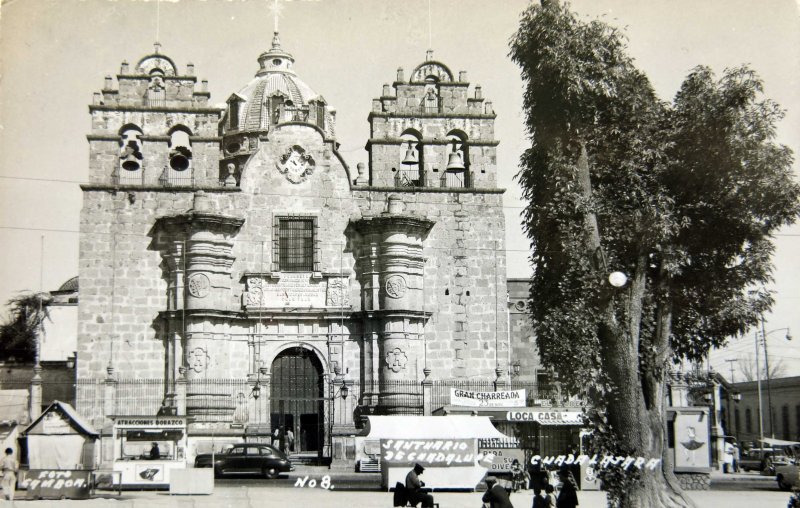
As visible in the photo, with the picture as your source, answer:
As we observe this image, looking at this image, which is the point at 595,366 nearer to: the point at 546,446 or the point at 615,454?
the point at 615,454

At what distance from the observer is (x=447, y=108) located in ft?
111

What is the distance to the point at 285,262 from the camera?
106 ft

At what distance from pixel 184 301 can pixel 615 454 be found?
54.2ft

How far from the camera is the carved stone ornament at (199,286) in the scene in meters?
30.9

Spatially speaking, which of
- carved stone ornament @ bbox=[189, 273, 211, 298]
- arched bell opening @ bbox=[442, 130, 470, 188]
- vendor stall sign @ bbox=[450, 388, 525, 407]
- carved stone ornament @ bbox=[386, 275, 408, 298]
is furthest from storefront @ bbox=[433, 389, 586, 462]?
carved stone ornament @ bbox=[189, 273, 211, 298]

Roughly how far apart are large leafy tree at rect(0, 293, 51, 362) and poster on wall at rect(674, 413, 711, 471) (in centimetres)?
2880

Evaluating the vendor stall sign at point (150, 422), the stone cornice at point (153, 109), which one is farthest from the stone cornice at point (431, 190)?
the vendor stall sign at point (150, 422)

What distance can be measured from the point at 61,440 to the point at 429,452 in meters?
8.80

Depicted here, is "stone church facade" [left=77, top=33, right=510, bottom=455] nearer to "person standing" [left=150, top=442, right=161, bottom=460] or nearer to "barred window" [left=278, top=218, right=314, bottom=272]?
"barred window" [left=278, top=218, right=314, bottom=272]

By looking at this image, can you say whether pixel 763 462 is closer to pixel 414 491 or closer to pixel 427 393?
pixel 427 393

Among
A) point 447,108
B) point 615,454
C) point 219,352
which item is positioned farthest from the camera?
point 447,108

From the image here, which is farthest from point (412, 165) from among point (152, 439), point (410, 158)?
point (152, 439)

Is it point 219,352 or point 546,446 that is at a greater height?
point 219,352

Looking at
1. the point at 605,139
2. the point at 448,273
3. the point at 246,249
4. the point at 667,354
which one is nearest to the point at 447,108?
the point at 448,273
